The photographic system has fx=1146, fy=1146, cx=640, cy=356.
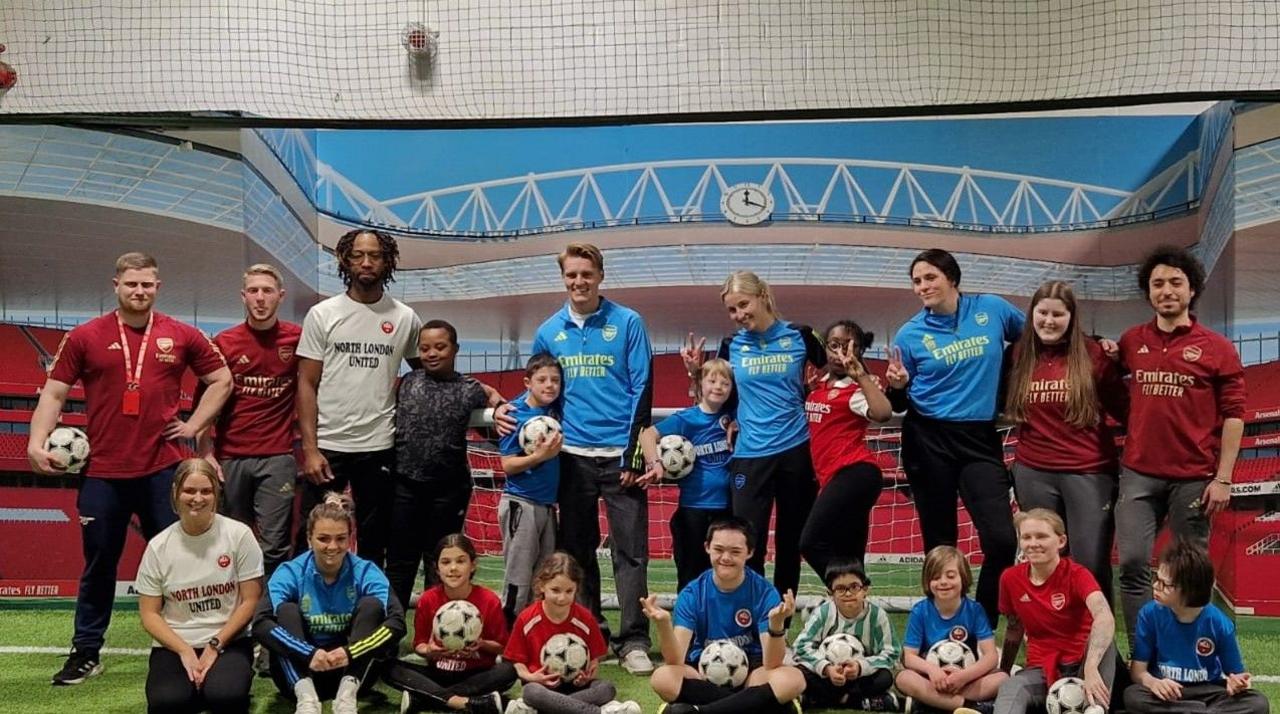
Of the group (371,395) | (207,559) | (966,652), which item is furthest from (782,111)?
(207,559)

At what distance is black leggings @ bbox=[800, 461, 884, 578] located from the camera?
482cm

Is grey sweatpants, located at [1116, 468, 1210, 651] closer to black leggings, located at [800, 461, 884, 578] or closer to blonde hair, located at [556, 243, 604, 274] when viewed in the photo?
black leggings, located at [800, 461, 884, 578]

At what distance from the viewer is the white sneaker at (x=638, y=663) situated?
4.90 metres

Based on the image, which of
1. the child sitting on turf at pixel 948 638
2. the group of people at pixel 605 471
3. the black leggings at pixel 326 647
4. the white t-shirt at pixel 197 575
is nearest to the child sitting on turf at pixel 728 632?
the group of people at pixel 605 471

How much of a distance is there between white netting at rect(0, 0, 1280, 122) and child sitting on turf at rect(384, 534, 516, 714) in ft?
12.1

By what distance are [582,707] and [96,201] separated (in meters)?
4.79

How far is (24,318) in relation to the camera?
6.95 metres

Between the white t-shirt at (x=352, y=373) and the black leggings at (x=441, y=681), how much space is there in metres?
1.11

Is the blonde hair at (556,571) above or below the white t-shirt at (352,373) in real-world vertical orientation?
below

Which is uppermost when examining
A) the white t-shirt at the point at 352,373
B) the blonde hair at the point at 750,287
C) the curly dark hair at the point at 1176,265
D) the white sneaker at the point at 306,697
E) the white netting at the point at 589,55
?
the white netting at the point at 589,55

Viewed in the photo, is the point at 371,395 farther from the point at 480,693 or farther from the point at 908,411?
the point at 908,411

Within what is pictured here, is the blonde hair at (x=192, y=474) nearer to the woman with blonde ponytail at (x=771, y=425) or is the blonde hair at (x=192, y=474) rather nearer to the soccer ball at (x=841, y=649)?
the woman with blonde ponytail at (x=771, y=425)

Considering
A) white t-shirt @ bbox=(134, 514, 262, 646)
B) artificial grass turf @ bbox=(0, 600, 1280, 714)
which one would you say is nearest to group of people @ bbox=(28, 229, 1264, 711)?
white t-shirt @ bbox=(134, 514, 262, 646)

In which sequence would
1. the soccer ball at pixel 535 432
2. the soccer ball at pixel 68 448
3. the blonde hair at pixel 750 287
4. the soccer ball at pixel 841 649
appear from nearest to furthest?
the soccer ball at pixel 841 649, the soccer ball at pixel 68 448, the soccer ball at pixel 535 432, the blonde hair at pixel 750 287
